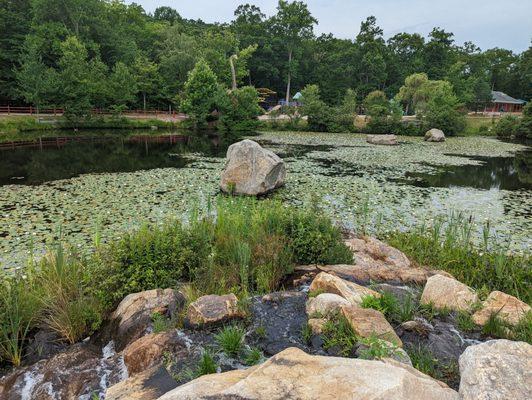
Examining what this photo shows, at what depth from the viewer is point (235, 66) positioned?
173ft

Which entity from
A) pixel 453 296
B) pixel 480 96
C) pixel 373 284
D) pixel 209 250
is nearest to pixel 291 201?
pixel 209 250

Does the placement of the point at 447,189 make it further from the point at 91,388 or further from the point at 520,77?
the point at 520,77

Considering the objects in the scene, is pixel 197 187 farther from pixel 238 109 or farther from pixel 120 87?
pixel 120 87

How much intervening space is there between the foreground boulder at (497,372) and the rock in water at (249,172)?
36.9 ft

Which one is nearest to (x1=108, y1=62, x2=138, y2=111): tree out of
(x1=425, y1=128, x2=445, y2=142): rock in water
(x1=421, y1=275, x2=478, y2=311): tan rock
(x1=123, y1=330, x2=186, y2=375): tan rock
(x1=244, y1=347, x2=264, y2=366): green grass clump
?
(x1=425, y1=128, x2=445, y2=142): rock in water

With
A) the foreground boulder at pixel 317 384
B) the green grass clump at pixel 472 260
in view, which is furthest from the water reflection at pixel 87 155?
the foreground boulder at pixel 317 384

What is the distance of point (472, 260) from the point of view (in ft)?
27.0

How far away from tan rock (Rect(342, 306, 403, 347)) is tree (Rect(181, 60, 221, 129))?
38.9 meters

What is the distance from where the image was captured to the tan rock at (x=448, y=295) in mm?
5441

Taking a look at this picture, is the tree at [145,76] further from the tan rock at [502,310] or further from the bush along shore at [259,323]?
the tan rock at [502,310]

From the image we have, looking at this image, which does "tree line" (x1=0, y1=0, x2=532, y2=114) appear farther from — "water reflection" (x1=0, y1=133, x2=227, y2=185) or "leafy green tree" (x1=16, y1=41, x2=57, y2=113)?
"water reflection" (x1=0, y1=133, x2=227, y2=185)

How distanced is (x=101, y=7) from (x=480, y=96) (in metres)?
63.7

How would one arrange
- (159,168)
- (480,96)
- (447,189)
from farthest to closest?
1. (480,96)
2. (159,168)
3. (447,189)

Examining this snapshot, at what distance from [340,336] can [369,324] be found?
381 mm
